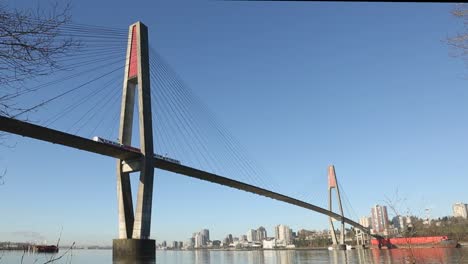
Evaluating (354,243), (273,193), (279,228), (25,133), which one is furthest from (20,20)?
(279,228)

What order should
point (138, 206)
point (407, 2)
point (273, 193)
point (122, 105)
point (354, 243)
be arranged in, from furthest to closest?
point (354, 243) → point (273, 193) → point (122, 105) → point (138, 206) → point (407, 2)

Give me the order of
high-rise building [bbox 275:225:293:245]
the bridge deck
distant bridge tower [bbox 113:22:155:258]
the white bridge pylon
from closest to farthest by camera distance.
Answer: the bridge deck
distant bridge tower [bbox 113:22:155:258]
the white bridge pylon
high-rise building [bbox 275:225:293:245]

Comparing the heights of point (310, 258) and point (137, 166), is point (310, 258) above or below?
below

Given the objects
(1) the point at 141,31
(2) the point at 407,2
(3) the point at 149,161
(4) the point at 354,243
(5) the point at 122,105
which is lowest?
(4) the point at 354,243

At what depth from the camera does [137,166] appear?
30.9 m

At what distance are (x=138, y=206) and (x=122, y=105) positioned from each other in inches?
333

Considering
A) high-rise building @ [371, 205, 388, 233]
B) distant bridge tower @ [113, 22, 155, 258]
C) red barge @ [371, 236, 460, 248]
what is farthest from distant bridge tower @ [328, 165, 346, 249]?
distant bridge tower @ [113, 22, 155, 258]

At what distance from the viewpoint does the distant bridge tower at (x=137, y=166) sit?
2967cm

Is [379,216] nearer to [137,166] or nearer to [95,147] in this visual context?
[137,166]

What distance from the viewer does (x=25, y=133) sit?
85.8ft

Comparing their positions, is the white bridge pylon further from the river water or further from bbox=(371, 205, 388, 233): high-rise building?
bbox=(371, 205, 388, 233): high-rise building

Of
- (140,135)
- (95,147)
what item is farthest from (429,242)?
(95,147)

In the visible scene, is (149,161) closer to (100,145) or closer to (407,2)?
(100,145)

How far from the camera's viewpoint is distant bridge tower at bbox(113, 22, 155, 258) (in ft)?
97.3
